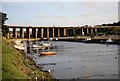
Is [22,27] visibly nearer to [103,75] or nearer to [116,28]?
[116,28]

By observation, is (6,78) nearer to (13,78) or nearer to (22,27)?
(13,78)

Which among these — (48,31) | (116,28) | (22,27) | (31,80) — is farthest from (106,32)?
(31,80)

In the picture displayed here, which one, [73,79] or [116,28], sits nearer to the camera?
[73,79]

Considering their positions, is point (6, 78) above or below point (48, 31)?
above

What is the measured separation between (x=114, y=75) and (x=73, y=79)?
19.1 feet

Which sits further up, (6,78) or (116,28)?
(6,78)

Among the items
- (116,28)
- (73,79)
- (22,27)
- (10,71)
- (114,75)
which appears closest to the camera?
(10,71)

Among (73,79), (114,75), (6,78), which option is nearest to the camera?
(6,78)

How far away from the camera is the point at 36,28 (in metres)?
190

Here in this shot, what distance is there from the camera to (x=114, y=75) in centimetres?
3447

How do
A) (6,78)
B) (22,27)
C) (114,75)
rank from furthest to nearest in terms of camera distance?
(22,27) < (114,75) < (6,78)

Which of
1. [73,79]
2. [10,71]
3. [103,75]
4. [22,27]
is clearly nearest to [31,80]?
[10,71]

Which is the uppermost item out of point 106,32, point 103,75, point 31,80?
point 31,80

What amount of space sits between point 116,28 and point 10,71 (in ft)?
587
